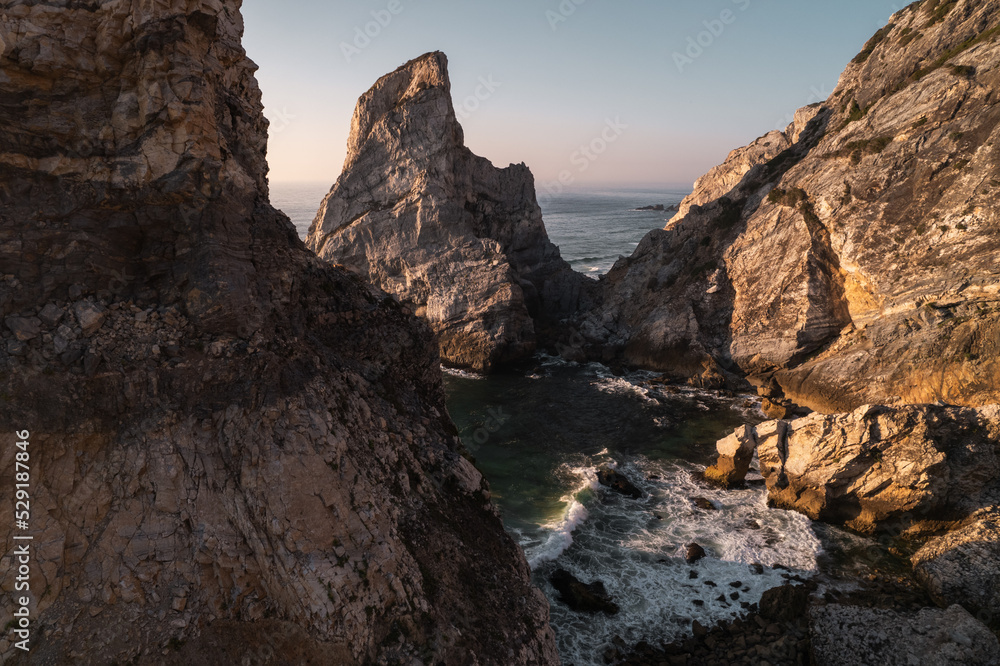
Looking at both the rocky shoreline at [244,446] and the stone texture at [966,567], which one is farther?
the stone texture at [966,567]

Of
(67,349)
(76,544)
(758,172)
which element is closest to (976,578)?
(76,544)

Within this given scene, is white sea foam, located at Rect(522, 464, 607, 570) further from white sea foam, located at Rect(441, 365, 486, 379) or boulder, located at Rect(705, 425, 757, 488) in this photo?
white sea foam, located at Rect(441, 365, 486, 379)

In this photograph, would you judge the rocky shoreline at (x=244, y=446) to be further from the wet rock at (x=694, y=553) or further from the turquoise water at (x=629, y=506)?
the wet rock at (x=694, y=553)

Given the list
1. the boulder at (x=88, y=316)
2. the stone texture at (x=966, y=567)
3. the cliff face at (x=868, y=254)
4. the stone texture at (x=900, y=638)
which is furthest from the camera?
the cliff face at (x=868, y=254)

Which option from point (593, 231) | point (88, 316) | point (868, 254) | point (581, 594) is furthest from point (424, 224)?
point (593, 231)

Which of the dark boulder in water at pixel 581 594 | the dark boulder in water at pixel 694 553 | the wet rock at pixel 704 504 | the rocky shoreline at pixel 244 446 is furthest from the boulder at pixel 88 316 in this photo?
the wet rock at pixel 704 504

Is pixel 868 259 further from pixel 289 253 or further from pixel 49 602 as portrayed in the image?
pixel 49 602

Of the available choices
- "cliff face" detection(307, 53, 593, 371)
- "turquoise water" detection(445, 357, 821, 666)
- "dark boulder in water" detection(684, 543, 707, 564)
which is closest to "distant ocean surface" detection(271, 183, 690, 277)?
"cliff face" detection(307, 53, 593, 371)
